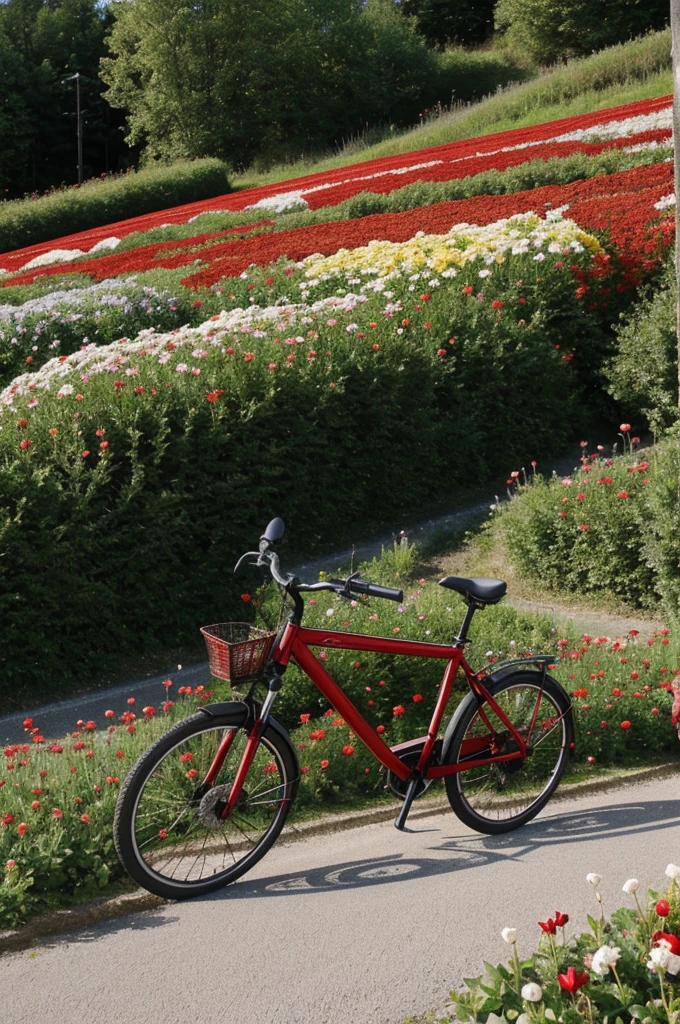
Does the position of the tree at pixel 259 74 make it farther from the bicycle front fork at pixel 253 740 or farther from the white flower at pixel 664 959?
the white flower at pixel 664 959

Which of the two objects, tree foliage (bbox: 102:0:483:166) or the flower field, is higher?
tree foliage (bbox: 102:0:483:166)

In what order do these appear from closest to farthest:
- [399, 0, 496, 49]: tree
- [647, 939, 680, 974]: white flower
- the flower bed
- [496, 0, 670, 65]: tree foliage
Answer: [647, 939, 680, 974]: white flower → the flower bed → [496, 0, 670, 65]: tree foliage → [399, 0, 496, 49]: tree

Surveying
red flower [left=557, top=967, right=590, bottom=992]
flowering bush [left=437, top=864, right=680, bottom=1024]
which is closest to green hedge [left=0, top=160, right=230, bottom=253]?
flowering bush [left=437, top=864, right=680, bottom=1024]

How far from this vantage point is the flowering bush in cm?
248

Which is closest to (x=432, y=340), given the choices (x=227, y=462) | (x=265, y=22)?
(x=227, y=462)

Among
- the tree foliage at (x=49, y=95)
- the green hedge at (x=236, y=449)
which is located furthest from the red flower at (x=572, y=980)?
the tree foliage at (x=49, y=95)

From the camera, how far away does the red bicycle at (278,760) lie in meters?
3.63

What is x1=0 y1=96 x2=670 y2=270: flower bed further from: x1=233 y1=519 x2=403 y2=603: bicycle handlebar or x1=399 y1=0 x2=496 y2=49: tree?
x1=399 y1=0 x2=496 y2=49: tree

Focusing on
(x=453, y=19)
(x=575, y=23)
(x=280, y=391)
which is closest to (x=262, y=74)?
(x=575, y=23)

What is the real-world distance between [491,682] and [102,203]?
31.8 meters

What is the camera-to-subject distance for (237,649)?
3.53 metres

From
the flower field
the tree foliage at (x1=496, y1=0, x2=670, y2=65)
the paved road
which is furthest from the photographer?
the tree foliage at (x1=496, y1=0, x2=670, y2=65)

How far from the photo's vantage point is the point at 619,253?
35.6 ft

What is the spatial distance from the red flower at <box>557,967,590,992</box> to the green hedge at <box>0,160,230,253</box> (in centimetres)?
3162
